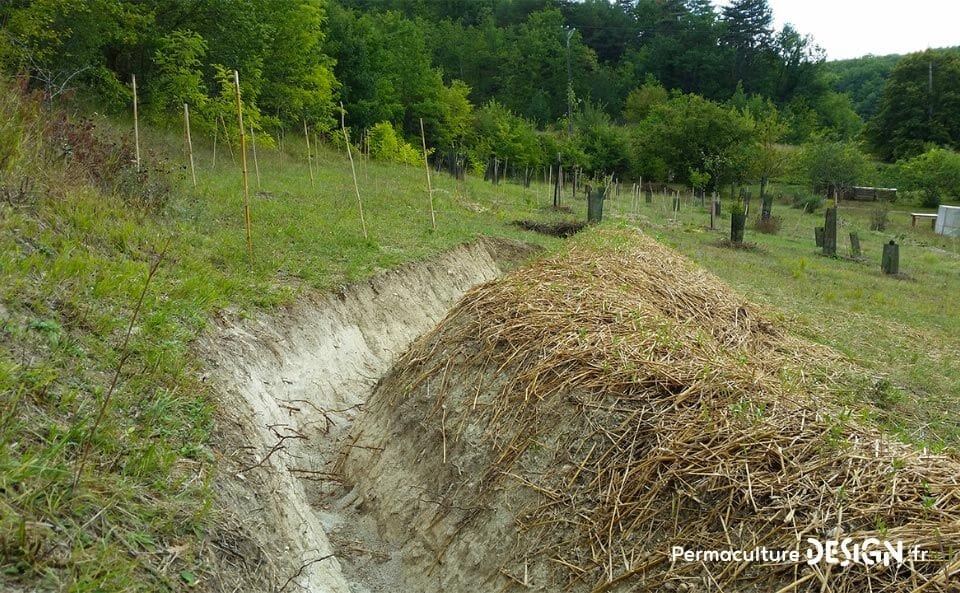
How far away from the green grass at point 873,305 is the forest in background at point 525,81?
999cm

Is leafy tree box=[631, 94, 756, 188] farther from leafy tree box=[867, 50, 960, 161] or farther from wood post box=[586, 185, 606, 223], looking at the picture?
leafy tree box=[867, 50, 960, 161]

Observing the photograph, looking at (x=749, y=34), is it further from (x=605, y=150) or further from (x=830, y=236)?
(x=830, y=236)

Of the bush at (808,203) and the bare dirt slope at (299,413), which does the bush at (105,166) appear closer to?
the bare dirt slope at (299,413)

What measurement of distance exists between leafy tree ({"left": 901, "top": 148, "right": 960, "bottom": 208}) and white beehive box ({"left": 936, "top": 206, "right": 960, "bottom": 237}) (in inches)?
458

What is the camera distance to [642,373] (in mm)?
4699

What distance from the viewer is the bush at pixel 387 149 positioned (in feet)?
102

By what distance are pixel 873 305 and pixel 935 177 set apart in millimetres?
36323

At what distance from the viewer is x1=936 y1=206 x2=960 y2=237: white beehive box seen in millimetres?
30036

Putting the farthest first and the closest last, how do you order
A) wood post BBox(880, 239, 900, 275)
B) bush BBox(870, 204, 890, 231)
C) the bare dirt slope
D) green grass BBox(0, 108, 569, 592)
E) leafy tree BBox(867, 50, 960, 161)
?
leafy tree BBox(867, 50, 960, 161), bush BBox(870, 204, 890, 231), wood post BBox(880, 239, 900, 275), the bare dirt slope, green grass BBox(0, 108, 569, 592)

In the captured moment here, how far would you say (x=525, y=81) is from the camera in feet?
244

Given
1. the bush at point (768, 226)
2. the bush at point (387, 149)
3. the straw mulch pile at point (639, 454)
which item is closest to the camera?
the straw mulch pile at point (639, 454)

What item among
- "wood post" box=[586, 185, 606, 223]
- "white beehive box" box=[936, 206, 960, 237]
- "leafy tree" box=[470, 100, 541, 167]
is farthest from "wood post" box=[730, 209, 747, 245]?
"leafy tree" box=[470, 100, 541, 167]

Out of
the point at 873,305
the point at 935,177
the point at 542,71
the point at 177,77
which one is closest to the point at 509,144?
the point at 177,77

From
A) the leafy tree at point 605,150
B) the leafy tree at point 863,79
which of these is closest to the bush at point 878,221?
the leafy tree at point 605,150
